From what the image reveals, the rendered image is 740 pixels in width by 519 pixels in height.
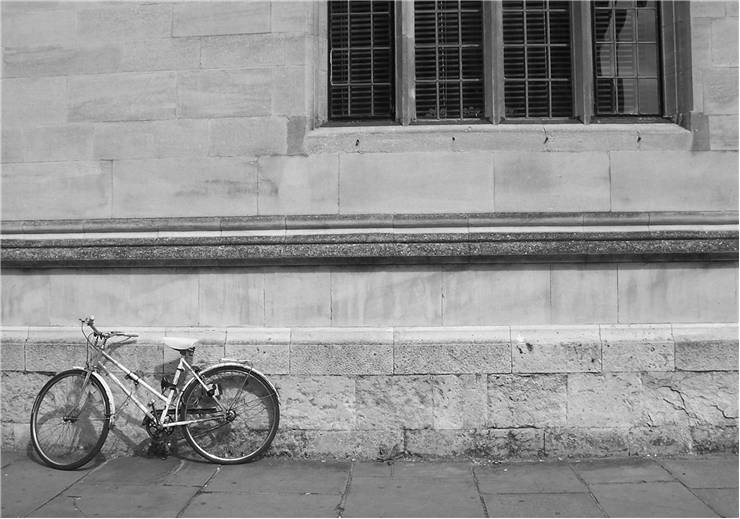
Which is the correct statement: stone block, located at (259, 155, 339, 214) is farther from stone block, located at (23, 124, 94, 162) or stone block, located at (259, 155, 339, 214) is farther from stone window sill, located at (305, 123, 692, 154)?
stone block, located at (23, 124, 94, 162)

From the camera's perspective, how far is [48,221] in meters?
6.06

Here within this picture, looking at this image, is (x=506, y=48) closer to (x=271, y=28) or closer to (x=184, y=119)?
(x=271, y=28)

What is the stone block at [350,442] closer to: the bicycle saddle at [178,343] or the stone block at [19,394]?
the bicycle saddle at [178,343]

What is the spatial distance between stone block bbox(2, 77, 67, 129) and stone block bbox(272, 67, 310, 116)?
2005 mm

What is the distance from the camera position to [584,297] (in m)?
5.70

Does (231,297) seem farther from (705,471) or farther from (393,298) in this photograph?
(705,471)

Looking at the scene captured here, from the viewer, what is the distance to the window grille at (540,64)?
19.9 feet

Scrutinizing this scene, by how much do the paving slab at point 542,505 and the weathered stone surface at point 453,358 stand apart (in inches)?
44.5

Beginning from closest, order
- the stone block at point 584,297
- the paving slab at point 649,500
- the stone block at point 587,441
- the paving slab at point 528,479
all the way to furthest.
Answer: the paving slab at point 649,500
the paving slab at point 528,479
the stone block at point 587,441
the stone block at point 584,297

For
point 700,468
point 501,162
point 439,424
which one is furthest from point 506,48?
point 700,468

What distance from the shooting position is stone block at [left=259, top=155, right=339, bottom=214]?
585 centimetres

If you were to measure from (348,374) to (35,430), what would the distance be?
105 inches

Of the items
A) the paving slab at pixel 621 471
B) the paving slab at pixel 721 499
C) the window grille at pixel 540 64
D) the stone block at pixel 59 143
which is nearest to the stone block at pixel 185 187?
the stone block at pixel 59 143

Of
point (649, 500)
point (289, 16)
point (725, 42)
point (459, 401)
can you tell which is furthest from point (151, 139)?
point (725, 42)
